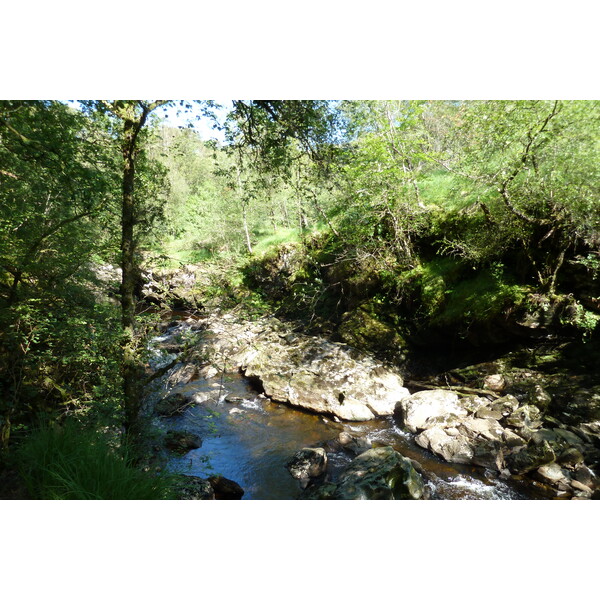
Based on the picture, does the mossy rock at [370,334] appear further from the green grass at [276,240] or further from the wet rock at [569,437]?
the green grass at [276,240]

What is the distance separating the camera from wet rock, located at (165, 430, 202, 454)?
3856 mm

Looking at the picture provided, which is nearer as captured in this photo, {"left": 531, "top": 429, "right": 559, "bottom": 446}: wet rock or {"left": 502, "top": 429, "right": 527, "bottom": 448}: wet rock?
{"left": 531, "top": 429, "right": 559, "bottom": 446}: wet rock

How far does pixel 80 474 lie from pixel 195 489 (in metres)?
1.17

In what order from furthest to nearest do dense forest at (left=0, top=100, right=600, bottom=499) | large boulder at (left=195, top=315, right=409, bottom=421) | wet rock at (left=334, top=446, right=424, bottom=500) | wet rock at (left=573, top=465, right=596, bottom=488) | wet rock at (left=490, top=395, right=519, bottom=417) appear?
large boulder at (left=195, top=315, right=409, bottom=421)
wet rock at (left=490, top=395, right=519, bottom=417)
wet rock at (left=573, top=465, right=596, bottom=488)
wet rock at (left=334, top=446, right=424, bottom=500)
dense forest at (left=0, top=100, right=600, bottom=499)

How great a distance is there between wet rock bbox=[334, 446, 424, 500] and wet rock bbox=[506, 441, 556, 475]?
3.94ft

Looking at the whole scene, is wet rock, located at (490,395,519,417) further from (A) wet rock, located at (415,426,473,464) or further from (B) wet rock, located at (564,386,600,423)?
(A) wet rock, located at (415,426,473,464)

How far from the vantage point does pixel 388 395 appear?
5176 mm

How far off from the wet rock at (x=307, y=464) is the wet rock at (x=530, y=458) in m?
2.19

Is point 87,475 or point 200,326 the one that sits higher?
point 200,326

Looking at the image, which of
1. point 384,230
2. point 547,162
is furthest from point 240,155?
point 384,230

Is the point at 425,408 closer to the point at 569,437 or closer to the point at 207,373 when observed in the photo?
the point at 569,437

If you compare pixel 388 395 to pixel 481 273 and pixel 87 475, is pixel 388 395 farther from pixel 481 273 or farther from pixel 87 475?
pixel 87 475

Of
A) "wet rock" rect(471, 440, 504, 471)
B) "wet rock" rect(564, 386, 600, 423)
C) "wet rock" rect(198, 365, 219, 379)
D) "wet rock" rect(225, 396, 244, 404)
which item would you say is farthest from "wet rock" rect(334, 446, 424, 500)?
"wet rock" rect(198, 365, 219, 379)
